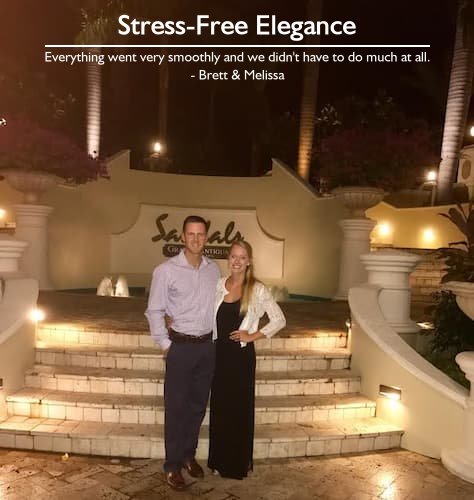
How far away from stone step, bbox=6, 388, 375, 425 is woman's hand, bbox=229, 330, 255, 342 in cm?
125

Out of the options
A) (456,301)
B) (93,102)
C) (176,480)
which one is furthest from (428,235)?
(176,480)

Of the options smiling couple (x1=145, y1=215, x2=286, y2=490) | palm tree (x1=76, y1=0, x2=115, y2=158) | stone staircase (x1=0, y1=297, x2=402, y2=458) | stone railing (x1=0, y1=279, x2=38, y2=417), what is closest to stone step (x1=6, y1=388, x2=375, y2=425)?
stone staircase (x1=0, y1=297, x2=402, y2=458)

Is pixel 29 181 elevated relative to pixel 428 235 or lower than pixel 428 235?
elevated

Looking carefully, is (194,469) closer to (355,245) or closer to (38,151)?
(355,245)

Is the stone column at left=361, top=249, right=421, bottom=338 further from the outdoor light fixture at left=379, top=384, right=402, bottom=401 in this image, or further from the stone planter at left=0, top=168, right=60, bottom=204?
the stone planter at left=0, top=168, right=60, bottom=204

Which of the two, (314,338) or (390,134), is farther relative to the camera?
(390,134)

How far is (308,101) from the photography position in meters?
12.9

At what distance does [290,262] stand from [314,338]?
18.5ft

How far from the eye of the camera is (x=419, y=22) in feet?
69.1

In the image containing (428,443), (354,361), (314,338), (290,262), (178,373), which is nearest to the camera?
(178,373)

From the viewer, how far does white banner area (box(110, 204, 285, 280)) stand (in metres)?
10.7

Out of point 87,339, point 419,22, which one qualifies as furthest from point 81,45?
point 419,22

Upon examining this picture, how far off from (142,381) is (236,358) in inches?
58.6

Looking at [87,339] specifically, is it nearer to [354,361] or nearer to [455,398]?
[354,361]
